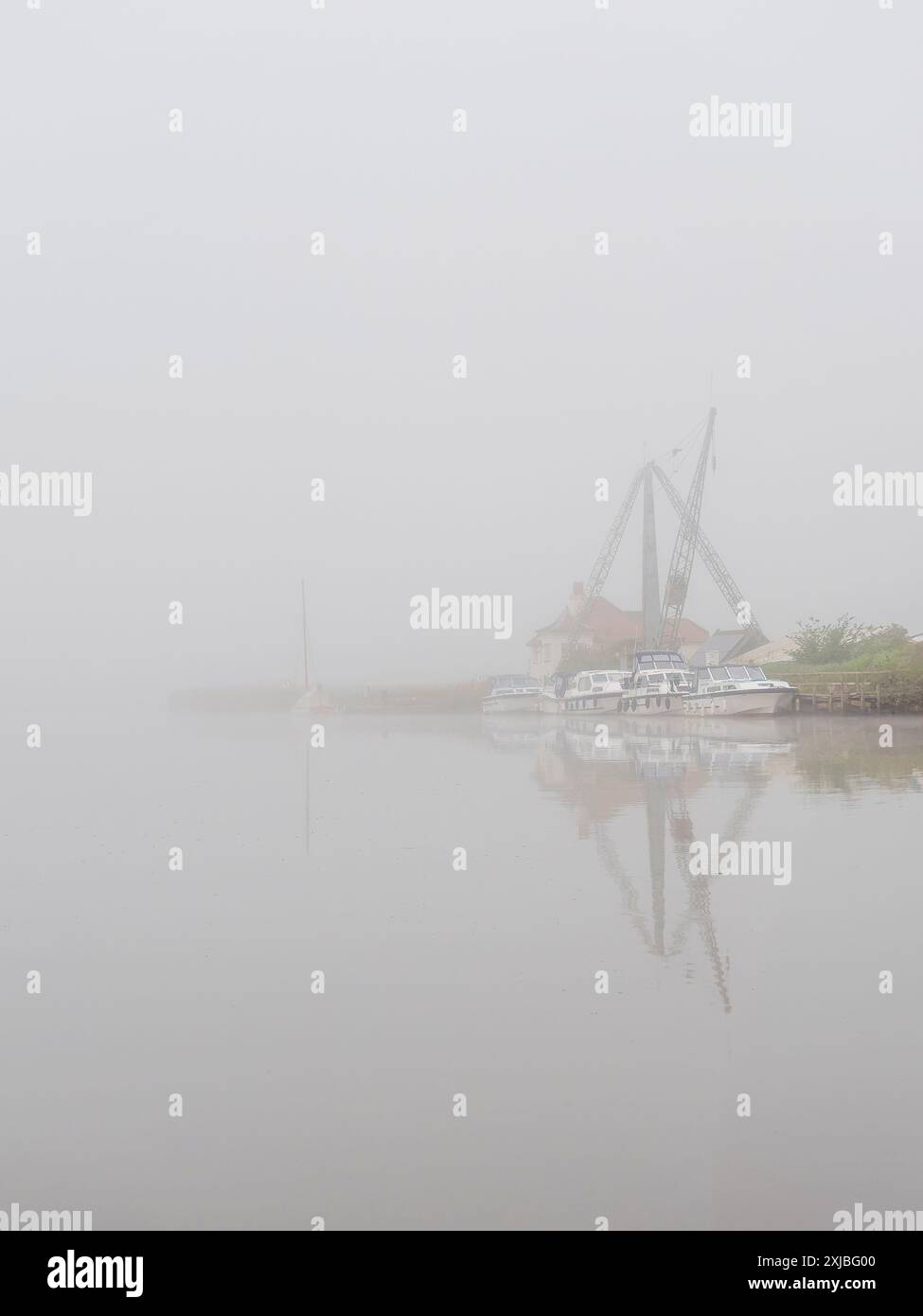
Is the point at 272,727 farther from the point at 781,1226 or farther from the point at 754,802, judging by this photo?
the point at 781,1226

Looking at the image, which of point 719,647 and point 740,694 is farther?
point 719,647

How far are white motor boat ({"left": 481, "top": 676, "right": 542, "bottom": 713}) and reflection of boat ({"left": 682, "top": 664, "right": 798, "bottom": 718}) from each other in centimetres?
2098

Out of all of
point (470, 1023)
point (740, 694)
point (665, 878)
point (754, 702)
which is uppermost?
point (740, 694)

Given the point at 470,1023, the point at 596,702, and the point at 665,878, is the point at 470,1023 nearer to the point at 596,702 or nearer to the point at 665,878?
the point at 665,878

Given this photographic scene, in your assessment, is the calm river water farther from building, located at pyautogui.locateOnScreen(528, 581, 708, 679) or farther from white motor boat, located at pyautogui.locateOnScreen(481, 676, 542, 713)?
building, located at pyautogui.locateOnScreen(528, 581, 708, 679)

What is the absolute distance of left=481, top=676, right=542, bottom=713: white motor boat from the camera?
72.7 metres

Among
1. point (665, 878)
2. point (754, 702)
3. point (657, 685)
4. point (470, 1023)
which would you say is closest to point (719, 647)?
point (657, 685)

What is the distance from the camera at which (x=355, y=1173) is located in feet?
21.6

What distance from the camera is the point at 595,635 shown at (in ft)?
358

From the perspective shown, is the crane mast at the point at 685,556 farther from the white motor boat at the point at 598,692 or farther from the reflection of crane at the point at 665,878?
the reflection of crane at the point at 665,878

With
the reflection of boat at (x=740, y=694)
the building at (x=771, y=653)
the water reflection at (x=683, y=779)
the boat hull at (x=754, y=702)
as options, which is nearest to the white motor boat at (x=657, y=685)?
the reflection of boat at (x=740, y=694)

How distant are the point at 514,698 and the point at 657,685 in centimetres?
1672

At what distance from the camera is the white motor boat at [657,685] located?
56.6 m
